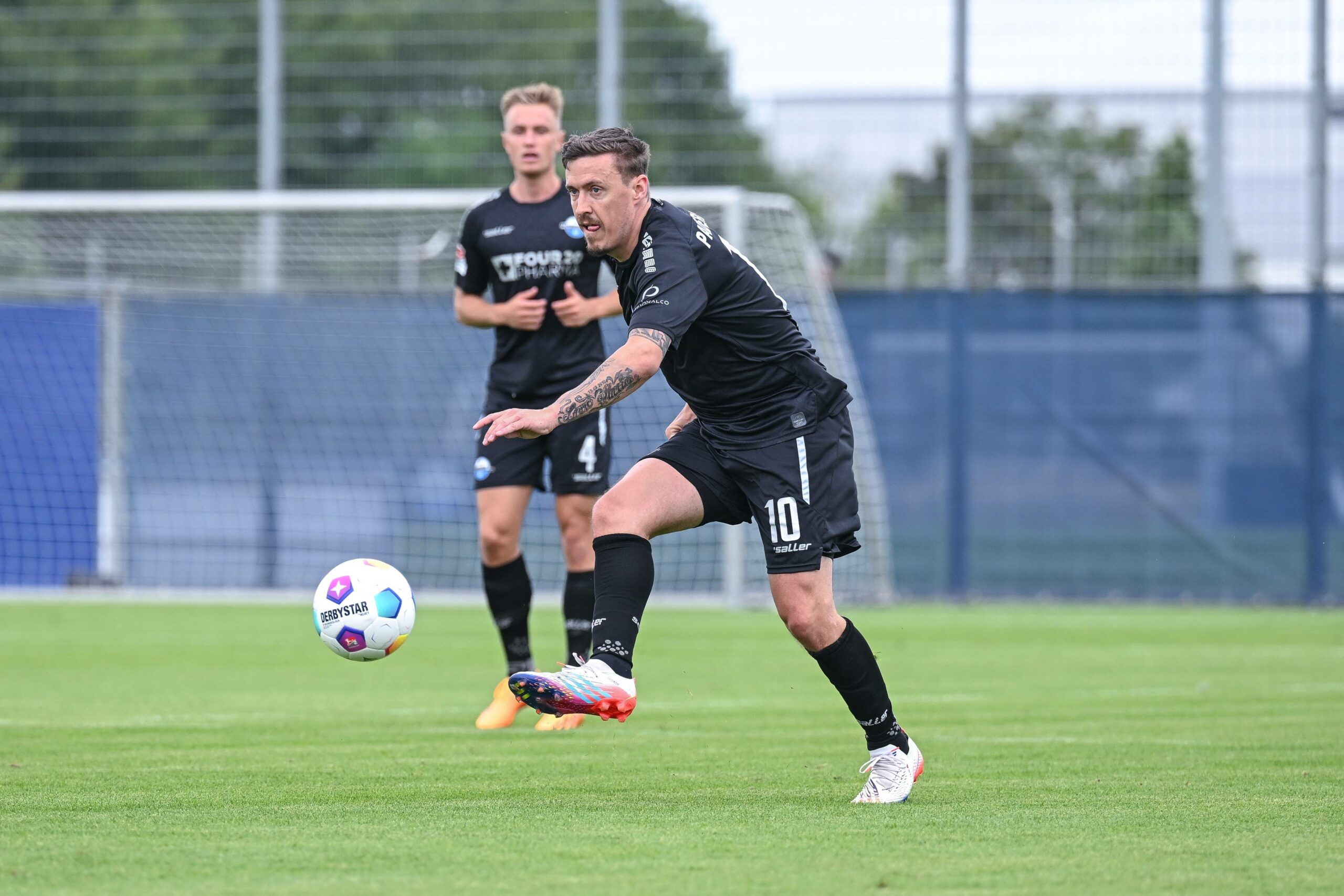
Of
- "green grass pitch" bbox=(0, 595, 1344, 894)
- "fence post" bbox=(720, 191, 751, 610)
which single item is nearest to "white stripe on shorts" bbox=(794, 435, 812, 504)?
"green grass pitch" bbox=(0, 595, 1344, 894)

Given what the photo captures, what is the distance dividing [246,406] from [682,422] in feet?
33.1

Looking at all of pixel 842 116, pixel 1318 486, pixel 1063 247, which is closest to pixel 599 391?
pixel 1063 247

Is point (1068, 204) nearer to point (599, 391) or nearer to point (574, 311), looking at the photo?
point (574, 311)

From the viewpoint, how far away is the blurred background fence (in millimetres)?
13539

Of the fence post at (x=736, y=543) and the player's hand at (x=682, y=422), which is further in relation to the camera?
the fence post at (x=736, y=543)

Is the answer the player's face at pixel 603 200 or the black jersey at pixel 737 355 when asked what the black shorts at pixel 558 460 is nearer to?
the black jersey at pixel 737 355

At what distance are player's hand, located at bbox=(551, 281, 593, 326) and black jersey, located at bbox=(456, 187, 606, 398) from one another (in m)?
0.11

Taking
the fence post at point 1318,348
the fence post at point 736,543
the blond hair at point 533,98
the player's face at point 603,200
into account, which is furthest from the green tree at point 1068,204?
the player's face at point 603,200

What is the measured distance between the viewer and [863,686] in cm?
495

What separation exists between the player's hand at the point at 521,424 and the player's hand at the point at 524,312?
8.29ft

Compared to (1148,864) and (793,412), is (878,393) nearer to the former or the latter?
(793,412)

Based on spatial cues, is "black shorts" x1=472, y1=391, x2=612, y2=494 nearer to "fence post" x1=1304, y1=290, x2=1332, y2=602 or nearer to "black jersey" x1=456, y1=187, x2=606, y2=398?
"black jersey" x1=456, y1=187, x2=606, y2=398

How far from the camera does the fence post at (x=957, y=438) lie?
13797 millimetres

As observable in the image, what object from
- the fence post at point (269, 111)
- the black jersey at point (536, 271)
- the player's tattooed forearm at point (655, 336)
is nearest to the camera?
the player's tattooed forearm at point (655, 336)
